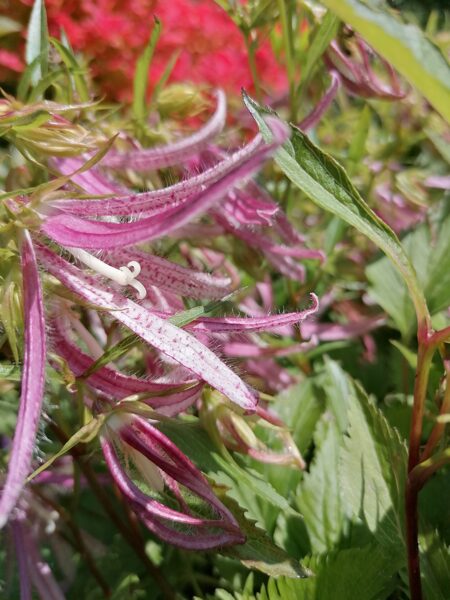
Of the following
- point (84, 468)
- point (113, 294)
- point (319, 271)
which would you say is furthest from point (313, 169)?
point (319, 271)

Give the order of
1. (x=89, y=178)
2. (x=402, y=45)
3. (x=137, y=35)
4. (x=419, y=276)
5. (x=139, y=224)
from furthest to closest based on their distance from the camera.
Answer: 1. (x=137, y=35)
2. (x=419, y=276)
3. (x=89, y=178)
4. (x=139, y=224)
5. (x=402, y=45)

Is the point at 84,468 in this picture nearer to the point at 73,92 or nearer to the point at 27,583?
the point at 27,583

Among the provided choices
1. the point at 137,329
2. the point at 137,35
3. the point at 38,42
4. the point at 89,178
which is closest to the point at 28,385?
the point at 137,329

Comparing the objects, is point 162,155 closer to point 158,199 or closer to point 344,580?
point 158,199

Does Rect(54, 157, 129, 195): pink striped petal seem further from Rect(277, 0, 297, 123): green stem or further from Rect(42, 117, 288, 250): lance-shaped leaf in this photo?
Rect(277, 0, 297, 123): green stem

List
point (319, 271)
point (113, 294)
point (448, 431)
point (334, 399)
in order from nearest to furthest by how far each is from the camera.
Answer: point (113, 294) → point (448, 431) → point (334, 399) → point (319, 271)

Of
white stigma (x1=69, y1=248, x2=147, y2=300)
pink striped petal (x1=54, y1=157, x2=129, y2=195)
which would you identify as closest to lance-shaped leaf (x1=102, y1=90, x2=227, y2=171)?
pink striped petal (x1=54, y1=157, x2=129, y2=195)
